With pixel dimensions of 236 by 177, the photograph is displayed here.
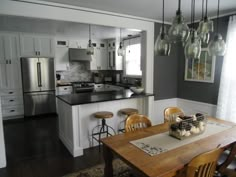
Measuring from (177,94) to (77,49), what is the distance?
354 centimetres

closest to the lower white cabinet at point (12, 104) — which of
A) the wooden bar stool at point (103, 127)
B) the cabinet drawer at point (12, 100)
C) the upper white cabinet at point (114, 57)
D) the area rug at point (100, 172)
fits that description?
the cabinet drawer at point (12, 100)

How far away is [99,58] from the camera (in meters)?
6.43

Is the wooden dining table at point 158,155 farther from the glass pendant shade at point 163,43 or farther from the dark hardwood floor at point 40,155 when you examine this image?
the glass pendant shade at point 163,43

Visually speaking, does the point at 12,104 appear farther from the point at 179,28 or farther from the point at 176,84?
the point at 179,28

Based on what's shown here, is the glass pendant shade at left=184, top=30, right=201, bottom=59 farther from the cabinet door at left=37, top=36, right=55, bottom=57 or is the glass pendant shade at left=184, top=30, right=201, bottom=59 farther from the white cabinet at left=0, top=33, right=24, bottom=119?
the white cabinet at left=0, top=33, right=24, bottom=119

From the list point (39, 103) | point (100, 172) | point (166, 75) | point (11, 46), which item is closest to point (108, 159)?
point (100, 172)

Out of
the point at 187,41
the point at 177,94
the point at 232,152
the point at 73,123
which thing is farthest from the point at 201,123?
the point at 177,94

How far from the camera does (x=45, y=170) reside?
2543 millimetres

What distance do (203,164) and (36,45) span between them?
205 inches

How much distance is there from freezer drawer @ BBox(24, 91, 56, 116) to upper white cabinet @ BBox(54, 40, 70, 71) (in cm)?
100

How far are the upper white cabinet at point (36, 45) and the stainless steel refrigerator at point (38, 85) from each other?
0.20 m

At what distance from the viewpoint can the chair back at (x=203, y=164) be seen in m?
1.25

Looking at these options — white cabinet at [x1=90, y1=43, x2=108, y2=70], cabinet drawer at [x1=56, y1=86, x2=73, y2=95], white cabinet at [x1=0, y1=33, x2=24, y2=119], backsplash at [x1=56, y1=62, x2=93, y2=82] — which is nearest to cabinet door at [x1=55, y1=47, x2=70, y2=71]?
backsplash at [x1=56, y1=62, x2=93, y2=82]

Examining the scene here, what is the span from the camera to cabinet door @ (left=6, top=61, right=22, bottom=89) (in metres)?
4.80
